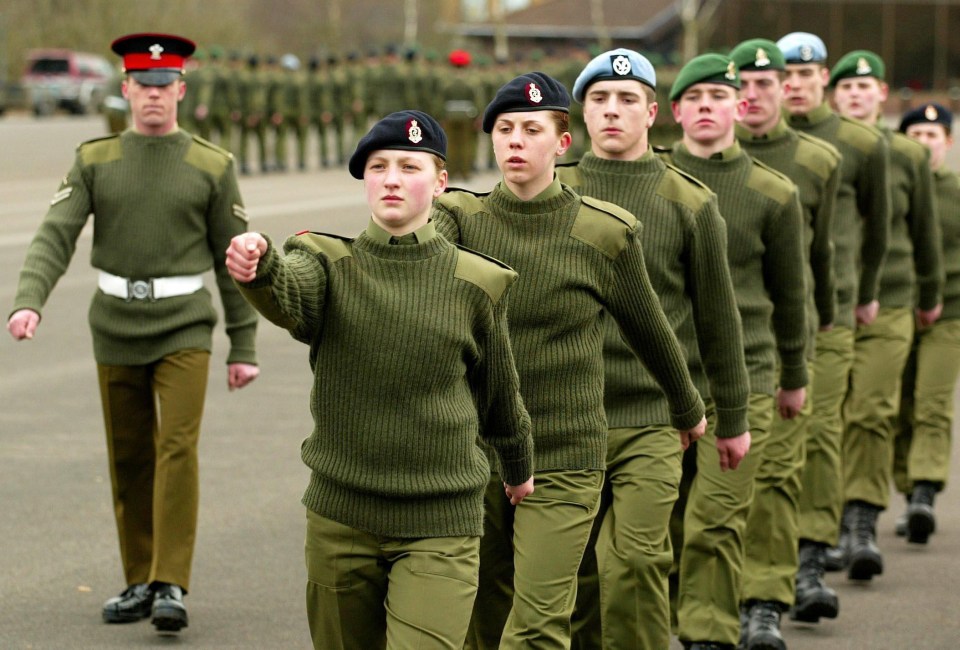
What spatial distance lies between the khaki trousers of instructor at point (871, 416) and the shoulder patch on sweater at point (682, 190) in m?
3.24

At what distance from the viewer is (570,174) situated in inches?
270

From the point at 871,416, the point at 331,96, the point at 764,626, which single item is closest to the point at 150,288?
the point at 764,626

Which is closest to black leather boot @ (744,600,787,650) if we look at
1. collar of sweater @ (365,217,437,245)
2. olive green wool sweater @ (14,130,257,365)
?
olive green wool sweater @ (14,130,257,365)

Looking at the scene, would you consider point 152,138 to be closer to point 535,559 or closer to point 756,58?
point 756,58

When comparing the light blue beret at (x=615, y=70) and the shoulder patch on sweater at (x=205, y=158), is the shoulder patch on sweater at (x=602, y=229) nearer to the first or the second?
the light blue beret at (x=615, y=70)

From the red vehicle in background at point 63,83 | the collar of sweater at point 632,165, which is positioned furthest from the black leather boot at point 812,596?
the red vehicle in background at point 63,83

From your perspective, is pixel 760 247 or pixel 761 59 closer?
pixel 760 247

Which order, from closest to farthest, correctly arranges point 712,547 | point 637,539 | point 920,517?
1. point 637,539
2. point 712,547
3. point 920,517

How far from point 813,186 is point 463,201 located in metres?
2.72

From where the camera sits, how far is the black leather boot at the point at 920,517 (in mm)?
9930

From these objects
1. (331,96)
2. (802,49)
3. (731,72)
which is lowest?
(331,96)

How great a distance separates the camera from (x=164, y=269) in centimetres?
773

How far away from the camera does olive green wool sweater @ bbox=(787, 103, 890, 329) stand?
9328 millimetres

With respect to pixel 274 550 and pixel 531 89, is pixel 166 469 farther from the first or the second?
pixel 531 89
